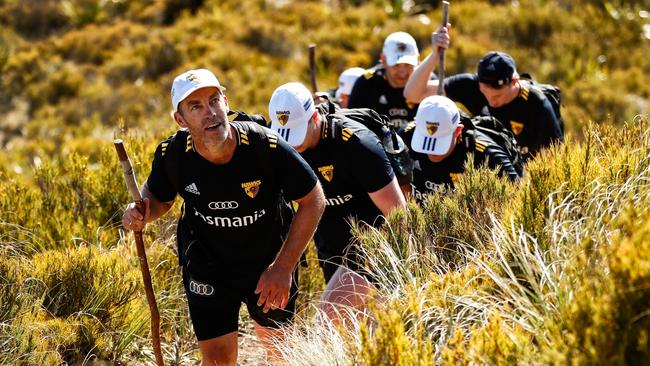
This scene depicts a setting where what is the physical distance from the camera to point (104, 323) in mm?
5926

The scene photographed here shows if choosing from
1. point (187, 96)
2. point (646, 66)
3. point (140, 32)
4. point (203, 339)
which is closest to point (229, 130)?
point (187, 96)

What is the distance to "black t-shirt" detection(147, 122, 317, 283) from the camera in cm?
501

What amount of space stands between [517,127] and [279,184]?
3.39 m

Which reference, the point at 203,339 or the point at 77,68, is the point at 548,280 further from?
the point at 77,68

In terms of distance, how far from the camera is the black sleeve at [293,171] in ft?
16.3

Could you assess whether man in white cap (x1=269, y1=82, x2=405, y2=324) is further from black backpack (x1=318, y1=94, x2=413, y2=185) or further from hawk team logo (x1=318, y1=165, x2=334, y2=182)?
black backpack (x1=318, y1=94, x2=413, y2=185)

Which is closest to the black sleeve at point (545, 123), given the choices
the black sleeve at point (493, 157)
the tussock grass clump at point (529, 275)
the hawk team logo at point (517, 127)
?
the hawk team logo at point (517, 127)

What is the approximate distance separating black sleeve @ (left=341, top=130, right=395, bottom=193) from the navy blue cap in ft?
A: 7.68

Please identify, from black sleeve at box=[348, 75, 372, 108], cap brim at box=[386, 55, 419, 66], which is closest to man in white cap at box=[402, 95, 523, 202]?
black sleeve at box=[348, 75, 372, 108]

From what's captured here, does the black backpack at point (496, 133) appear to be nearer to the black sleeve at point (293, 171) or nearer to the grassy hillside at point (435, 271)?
the grassy hillside at point (435, 271)

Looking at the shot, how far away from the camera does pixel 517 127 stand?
793 centimetres

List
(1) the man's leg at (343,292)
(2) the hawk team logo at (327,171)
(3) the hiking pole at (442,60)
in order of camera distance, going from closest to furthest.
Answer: (1) the man's leg at (343,292) → (2) the hawk team logo at (327,171) → (3) the hiking pole at (442,60)

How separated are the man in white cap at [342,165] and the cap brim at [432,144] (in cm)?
77

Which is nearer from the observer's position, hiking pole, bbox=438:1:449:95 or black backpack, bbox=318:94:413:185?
black backpack, bbox=318:94:413:185
